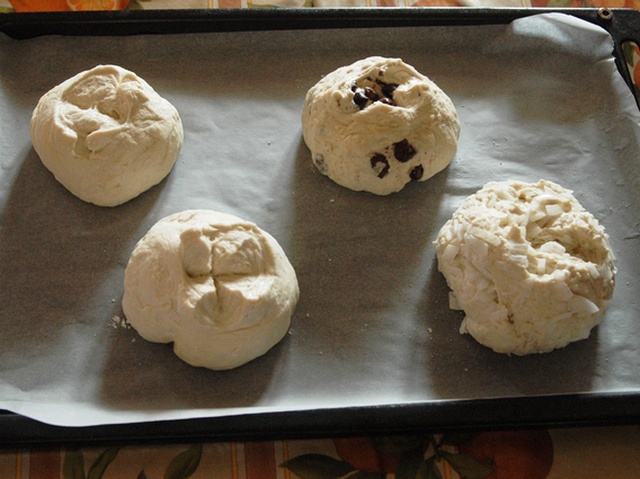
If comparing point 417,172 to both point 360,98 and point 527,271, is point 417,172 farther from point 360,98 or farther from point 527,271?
point 527,271

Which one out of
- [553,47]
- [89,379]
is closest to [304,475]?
[89,379]

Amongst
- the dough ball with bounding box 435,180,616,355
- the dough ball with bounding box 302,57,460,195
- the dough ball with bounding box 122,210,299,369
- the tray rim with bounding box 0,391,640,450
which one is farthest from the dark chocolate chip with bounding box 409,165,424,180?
the tray rim with bounding box 0,391,640,450

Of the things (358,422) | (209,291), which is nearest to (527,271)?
(358,422)

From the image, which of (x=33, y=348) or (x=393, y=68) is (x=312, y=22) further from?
(x=33, y=348)

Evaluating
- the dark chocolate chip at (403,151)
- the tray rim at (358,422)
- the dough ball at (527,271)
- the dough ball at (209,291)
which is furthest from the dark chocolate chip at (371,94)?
the tray rim at (358,422)

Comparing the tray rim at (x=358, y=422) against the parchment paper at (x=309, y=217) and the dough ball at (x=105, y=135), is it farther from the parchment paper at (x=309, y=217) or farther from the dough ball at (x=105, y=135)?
the dough ball at (x=105, y=135)

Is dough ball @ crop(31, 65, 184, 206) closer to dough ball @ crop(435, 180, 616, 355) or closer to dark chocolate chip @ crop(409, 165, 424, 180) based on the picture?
dark chocolate chip @ crop(409, 165, 424, 180)
